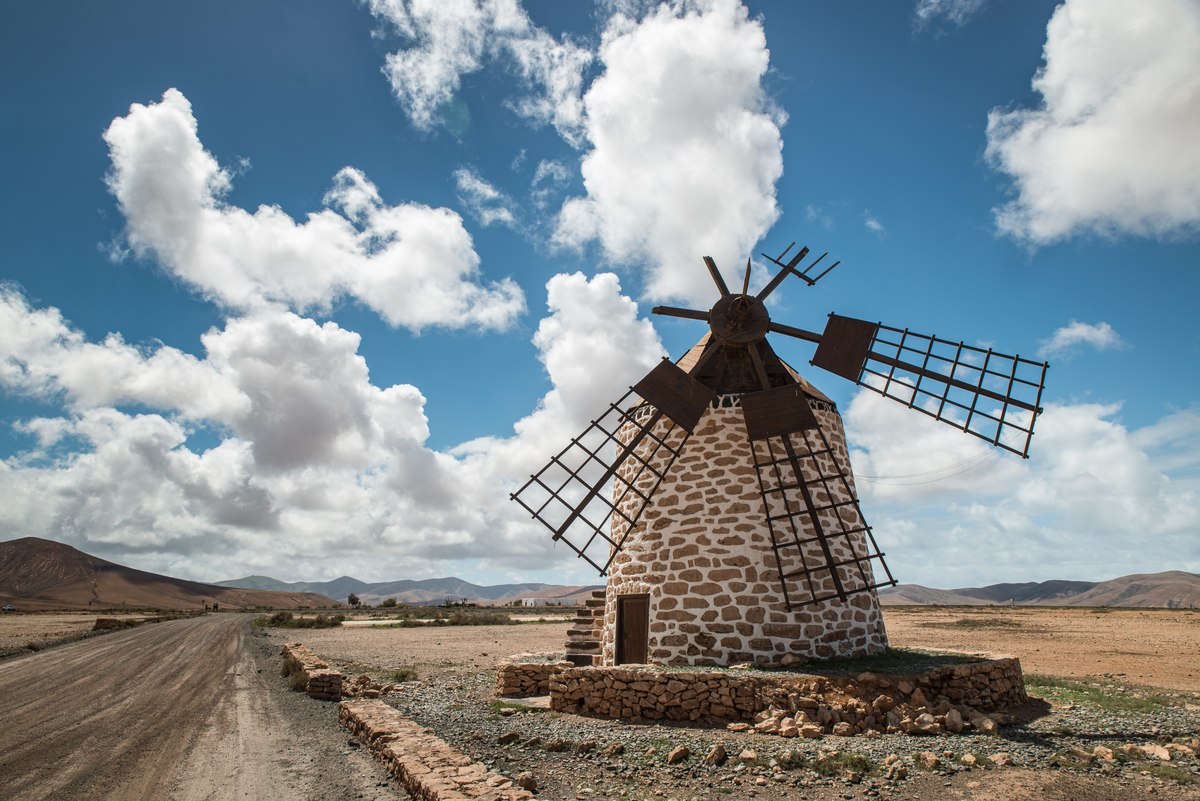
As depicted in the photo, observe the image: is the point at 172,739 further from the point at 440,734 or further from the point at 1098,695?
the point at 1098,695

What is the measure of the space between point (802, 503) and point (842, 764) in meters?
5.03

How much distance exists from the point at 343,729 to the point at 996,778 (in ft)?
26.8

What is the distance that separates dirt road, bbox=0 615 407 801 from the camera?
22.1ft

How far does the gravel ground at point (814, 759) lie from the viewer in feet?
19.2

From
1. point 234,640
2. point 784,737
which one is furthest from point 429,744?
Answer: point 234,640

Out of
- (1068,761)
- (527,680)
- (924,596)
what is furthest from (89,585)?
(924,596)

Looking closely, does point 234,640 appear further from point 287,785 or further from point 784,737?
point 784,737

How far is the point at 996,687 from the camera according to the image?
931 centimetres

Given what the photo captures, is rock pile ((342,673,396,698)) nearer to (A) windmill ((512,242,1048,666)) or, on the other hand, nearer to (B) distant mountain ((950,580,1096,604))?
(A) windmill ((512,242,1048,666))

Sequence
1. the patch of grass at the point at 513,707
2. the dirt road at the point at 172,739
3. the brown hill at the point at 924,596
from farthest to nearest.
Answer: the brown hill at the point at 924,596
the patch of grass at the point at 513,707
the dirt road at the point at 172,739

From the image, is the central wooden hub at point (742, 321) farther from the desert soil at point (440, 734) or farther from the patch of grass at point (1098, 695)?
the patch of grass at point (1098, 695)

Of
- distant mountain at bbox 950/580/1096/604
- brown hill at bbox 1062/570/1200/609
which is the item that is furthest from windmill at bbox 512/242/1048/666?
distant mountain at bbox 950/580/1096/604

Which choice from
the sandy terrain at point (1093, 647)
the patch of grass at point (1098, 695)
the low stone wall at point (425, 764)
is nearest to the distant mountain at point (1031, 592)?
the sandy terrain at point (1093, 647)

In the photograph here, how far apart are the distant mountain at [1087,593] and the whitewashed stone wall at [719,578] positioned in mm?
91904
